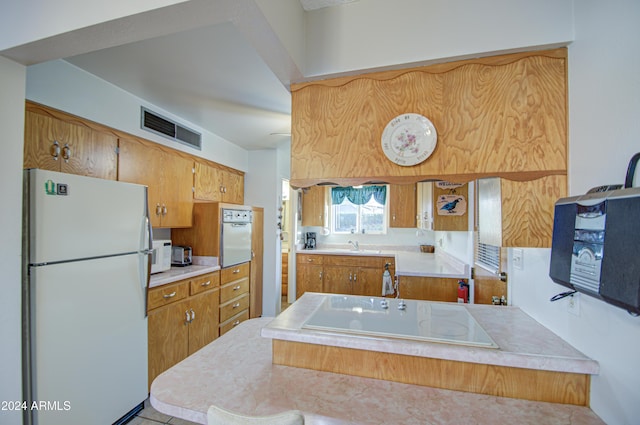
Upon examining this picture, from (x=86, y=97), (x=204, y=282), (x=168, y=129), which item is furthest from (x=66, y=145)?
(x=204, y=282)

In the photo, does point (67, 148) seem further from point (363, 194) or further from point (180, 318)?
point (363, 194)

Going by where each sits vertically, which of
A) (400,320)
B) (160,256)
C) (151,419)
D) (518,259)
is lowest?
(151,419)

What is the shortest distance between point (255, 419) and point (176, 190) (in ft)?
8.45

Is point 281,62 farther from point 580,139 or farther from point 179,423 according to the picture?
point 179,423

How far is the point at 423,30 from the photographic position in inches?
48.8

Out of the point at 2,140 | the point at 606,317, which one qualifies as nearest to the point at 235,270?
the point at 2,140

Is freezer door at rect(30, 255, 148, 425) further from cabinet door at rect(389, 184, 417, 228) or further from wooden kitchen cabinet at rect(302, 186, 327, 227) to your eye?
cabinet door at rect(389, 184, 417, 228)

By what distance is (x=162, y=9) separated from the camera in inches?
38.3

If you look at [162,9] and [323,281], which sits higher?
[162,9]

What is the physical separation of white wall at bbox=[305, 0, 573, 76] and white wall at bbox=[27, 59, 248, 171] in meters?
1.71

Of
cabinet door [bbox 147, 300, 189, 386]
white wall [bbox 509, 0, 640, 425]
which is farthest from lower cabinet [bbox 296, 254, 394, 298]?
white wall [bbox 509, 0, 640, 425]

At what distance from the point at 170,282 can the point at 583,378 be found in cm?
263

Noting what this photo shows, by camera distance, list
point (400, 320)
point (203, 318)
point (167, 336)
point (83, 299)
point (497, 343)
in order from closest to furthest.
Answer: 1. point (497, 343)
2. point (400, 320)
3. point (83, 299)
4. point (167, 336)
5. point (203, 318)

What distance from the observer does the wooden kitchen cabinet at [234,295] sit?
3.12 metres
